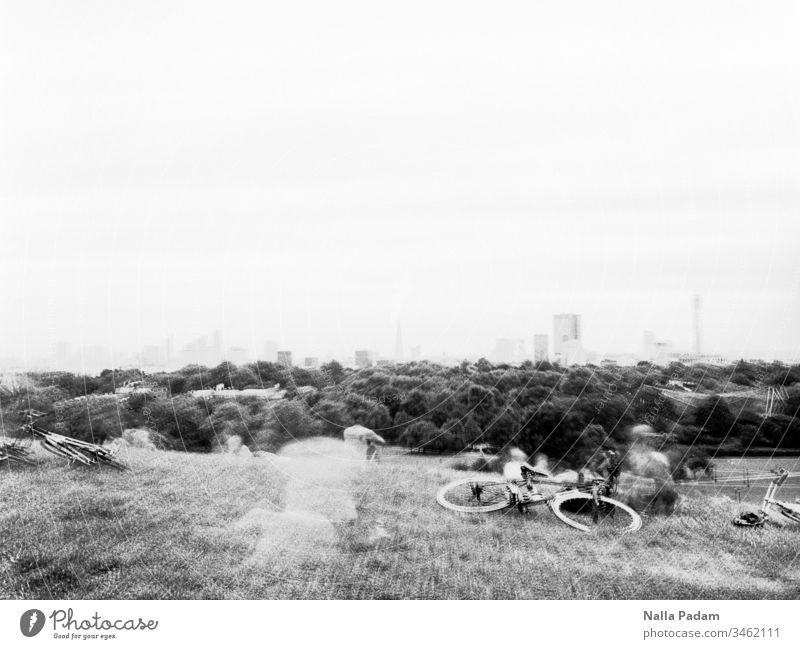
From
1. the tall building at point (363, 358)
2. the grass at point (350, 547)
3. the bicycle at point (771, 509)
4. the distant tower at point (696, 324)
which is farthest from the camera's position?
the tall building at point (363, 358)

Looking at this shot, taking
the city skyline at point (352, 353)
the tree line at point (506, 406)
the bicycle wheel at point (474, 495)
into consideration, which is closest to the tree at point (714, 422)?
the tree line at point (506, 406)

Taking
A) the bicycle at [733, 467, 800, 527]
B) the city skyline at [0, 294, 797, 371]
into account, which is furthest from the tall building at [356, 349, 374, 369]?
the bicycle at [733, 467, 800, 527]

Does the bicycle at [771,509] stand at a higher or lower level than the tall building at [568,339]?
lower

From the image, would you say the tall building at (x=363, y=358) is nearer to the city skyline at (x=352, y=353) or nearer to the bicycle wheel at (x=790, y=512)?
the city skyline at (x=352, y=353)

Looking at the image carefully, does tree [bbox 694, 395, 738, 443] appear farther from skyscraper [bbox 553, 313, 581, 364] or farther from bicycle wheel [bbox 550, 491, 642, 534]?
skyscraper [bbox 553, 313, 581, 364]

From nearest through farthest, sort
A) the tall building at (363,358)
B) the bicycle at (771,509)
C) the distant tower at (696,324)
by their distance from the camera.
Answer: the bicycle at (771,509), the distant tower at (696,324), the tall building at (363,358)

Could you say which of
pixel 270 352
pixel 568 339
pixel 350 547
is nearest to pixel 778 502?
pixel 568 339
